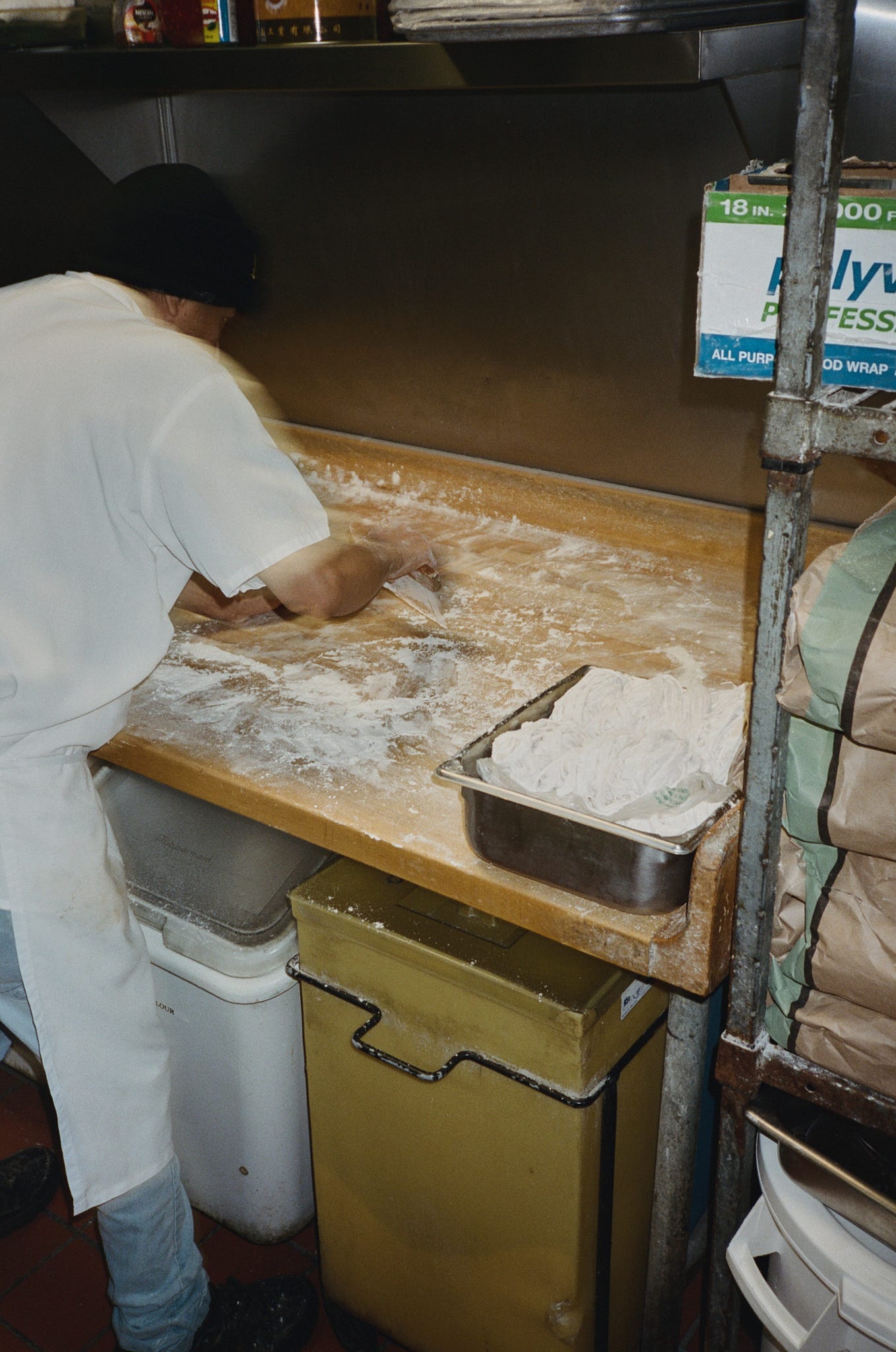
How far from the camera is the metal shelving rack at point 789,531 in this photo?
753 mm

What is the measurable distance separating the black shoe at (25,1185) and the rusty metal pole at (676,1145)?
105 cm

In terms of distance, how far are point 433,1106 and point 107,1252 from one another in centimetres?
52

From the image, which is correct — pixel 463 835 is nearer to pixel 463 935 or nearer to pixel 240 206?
pixel 463 935

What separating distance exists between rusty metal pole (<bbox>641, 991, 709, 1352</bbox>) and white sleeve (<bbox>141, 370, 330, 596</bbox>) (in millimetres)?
691

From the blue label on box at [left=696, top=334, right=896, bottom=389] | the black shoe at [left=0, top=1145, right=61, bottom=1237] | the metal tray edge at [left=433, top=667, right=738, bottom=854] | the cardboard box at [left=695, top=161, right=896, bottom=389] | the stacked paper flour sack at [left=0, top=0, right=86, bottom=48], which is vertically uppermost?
the stacked paper flour sack at [left=0, top=0, right=86, bottom=48]

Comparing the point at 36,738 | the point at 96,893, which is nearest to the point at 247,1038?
the point at 96,893

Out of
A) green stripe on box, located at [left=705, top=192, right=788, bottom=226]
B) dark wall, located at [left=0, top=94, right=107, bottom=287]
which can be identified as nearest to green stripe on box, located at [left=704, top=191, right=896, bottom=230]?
green stripe on box, located at [left=705, top=192, right=788, bottom=226]

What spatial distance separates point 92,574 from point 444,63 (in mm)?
758

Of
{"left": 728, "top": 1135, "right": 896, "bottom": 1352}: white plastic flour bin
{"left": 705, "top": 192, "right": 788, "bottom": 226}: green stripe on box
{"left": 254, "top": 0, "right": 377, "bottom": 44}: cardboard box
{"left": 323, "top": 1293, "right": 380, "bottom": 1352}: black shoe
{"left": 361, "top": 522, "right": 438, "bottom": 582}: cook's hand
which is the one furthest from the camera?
{"left": 361, "top": 522, "right": 438, "bottom": 582}: cook's hand

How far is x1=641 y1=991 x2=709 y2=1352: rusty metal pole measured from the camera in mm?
1257

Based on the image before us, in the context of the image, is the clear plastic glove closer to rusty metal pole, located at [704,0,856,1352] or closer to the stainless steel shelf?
the stainless steel shelf

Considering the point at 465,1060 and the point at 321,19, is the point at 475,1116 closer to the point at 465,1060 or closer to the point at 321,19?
the point at 465,1060

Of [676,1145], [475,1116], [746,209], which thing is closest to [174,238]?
[746,209]

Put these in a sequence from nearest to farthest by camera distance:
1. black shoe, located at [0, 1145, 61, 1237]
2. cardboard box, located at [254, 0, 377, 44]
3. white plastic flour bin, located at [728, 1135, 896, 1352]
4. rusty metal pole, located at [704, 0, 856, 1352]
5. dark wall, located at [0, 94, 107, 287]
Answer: rusty metal pole, located at [704, 0, 856, 1352] → white plastic flour bin, located at [728, 1135, 896, 1352] → cardboard box, located at [254, 0, 377, 44] → black shoe, located at [0, 1145, 61, 1237] → dark wall, located at [0, 94, 107, 287]
